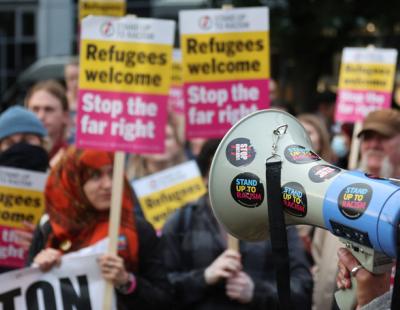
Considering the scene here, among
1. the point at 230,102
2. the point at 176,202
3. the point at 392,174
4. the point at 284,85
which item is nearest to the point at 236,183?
the point at 392,174

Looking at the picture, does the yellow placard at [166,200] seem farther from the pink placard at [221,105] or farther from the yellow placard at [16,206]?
the yellow placard at [16,206]

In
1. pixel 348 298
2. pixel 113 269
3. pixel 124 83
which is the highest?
pixel 124 83

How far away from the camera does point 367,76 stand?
705cm

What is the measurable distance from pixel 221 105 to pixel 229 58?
270 millimetres

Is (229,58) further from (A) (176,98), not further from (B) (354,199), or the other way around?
(A) (176,98)

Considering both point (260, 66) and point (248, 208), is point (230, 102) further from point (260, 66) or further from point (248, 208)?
point (248, 208)

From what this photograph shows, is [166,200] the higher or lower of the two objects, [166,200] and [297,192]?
the lower

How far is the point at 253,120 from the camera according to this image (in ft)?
8.04

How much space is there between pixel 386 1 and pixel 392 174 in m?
13.2

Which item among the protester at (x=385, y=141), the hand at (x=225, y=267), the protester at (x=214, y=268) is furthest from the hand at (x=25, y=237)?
the protester at (x=385, y=141)

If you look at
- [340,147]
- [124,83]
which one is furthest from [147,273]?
[340,147]

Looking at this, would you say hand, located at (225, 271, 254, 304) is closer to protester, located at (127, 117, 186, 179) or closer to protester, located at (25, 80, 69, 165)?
protester, located at (25, 80, 69, 165)

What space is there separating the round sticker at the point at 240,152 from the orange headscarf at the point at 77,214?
1.62m

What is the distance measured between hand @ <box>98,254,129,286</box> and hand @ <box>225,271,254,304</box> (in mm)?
504
